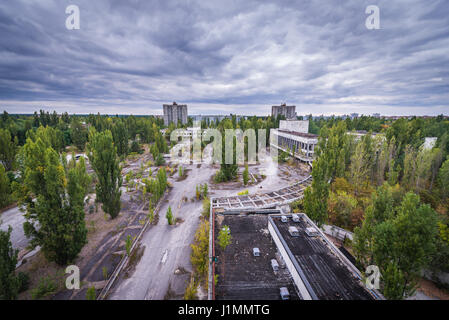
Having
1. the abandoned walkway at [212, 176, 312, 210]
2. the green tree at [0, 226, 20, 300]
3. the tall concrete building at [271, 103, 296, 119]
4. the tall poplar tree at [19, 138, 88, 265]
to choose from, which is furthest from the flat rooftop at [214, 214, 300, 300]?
the tall concrete building at [271, 103, 296, 119]

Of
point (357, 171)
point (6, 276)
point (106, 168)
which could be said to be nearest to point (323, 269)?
point (6, 276)

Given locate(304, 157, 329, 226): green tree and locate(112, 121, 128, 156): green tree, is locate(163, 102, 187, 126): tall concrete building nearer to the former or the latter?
locate(112, 121, 128, 156): green tree

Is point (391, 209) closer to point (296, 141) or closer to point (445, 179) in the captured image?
point (445, 179)

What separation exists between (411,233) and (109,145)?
84.0 feet

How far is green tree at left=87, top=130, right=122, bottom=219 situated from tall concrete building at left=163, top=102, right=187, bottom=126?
88.8 meters

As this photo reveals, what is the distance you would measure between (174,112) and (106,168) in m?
93.8

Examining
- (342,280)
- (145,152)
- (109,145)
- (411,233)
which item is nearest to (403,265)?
(411,233)

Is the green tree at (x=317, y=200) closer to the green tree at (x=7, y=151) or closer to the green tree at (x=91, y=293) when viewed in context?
the green tree at (x=91, y=293)

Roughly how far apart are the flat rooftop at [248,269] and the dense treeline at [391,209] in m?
5.81

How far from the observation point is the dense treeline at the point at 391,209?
952cm

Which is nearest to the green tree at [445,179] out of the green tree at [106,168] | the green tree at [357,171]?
the green tree at [357,171]

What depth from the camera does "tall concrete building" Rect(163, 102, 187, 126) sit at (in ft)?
345

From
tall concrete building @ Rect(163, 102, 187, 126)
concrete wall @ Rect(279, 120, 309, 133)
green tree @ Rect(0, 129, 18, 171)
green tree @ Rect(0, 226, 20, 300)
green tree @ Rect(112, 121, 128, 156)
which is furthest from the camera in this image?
tall concrete building @ Rect(163, 102, 187, 126)

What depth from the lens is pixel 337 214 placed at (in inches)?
842
